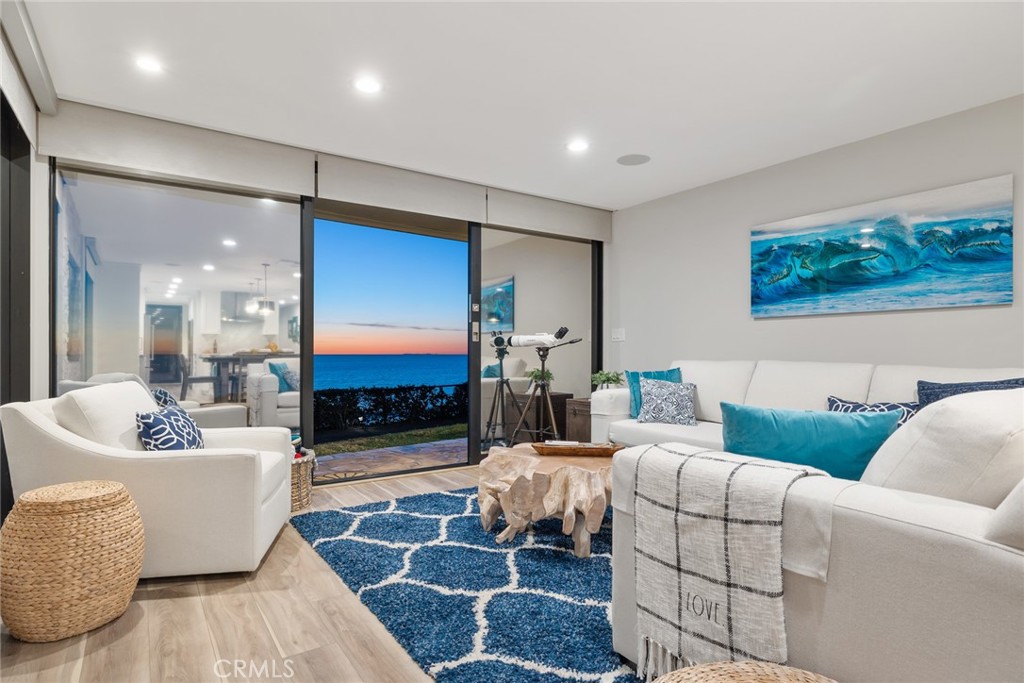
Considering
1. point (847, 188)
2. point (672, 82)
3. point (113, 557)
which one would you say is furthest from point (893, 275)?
point (113, 557)

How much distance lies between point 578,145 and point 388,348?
2.40 m

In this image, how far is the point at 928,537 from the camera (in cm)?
102

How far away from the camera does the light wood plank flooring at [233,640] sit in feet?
5.31

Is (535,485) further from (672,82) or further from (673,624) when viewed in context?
(672,82)

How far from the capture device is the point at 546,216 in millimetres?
4863

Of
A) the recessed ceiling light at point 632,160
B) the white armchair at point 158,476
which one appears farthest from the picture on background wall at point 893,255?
the white armchair at point 158,476

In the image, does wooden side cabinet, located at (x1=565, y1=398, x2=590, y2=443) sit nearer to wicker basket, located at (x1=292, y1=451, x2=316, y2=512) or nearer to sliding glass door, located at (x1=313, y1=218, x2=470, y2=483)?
sliding glass door, located at (x1=313, y1=218, x2=470, y2=483)

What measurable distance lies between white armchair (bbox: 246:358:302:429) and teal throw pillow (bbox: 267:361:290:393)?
0.01 metres

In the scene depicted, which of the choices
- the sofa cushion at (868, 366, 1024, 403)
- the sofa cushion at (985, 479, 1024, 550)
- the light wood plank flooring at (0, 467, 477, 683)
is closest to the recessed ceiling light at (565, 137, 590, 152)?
the sofa cushion at (868, 366, 1024, 403)

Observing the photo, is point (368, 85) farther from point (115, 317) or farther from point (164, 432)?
point (115, 317)

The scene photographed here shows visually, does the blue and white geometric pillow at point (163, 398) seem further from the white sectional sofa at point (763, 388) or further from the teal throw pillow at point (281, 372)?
the white sectional sofa at point (763, 388)

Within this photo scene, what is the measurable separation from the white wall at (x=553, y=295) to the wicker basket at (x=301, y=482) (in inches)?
106

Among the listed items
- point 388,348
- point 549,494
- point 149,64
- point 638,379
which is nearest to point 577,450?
point 549,494

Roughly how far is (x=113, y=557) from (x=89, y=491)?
25 centimetres
